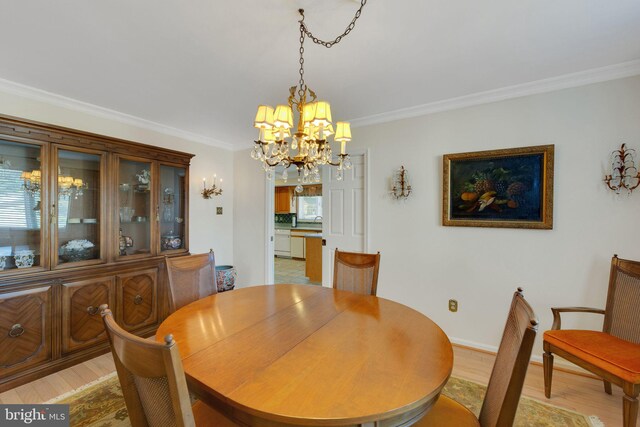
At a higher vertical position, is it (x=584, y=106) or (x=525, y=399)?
(x=584, y=106)

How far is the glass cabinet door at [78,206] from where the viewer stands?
2441 millimetres

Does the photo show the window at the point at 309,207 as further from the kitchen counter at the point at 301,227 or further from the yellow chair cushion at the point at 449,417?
the yellow chair cushion at the point at 449,417

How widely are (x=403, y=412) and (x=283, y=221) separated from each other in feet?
25.0

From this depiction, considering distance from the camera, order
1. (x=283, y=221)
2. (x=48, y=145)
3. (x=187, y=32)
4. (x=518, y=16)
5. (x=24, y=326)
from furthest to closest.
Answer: (x=283, y=221) → (x=48, y=145) → (x=24, y=326) → (x=187, y=32) → (x=518, y=16)

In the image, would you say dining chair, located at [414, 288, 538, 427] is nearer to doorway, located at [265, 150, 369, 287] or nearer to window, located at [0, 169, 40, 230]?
doorway, located at [265, 150, 369, 287]

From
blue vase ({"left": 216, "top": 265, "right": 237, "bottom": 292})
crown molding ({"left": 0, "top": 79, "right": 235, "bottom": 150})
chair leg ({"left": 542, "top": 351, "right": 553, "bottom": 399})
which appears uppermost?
crown molding ({"left": 0, "top": 79, "right": 235, "bottom": 150})

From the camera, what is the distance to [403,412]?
827 mm

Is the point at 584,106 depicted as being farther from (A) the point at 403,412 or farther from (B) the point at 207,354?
(B) the point at 207,354

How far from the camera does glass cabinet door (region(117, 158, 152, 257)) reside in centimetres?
285

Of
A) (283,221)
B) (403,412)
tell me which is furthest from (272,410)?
(283,221)

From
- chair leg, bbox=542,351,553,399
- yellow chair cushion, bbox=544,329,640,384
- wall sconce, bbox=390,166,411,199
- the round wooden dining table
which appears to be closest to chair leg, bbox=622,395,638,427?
yellow chair cushion, bbox=544,329,640,384

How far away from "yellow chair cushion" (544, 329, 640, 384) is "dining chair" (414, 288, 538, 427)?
1053 mm

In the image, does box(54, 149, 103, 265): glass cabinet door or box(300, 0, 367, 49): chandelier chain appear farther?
box(54, 149, 103, 265): glass cabinet door

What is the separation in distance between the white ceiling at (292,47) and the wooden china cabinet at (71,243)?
581mm
